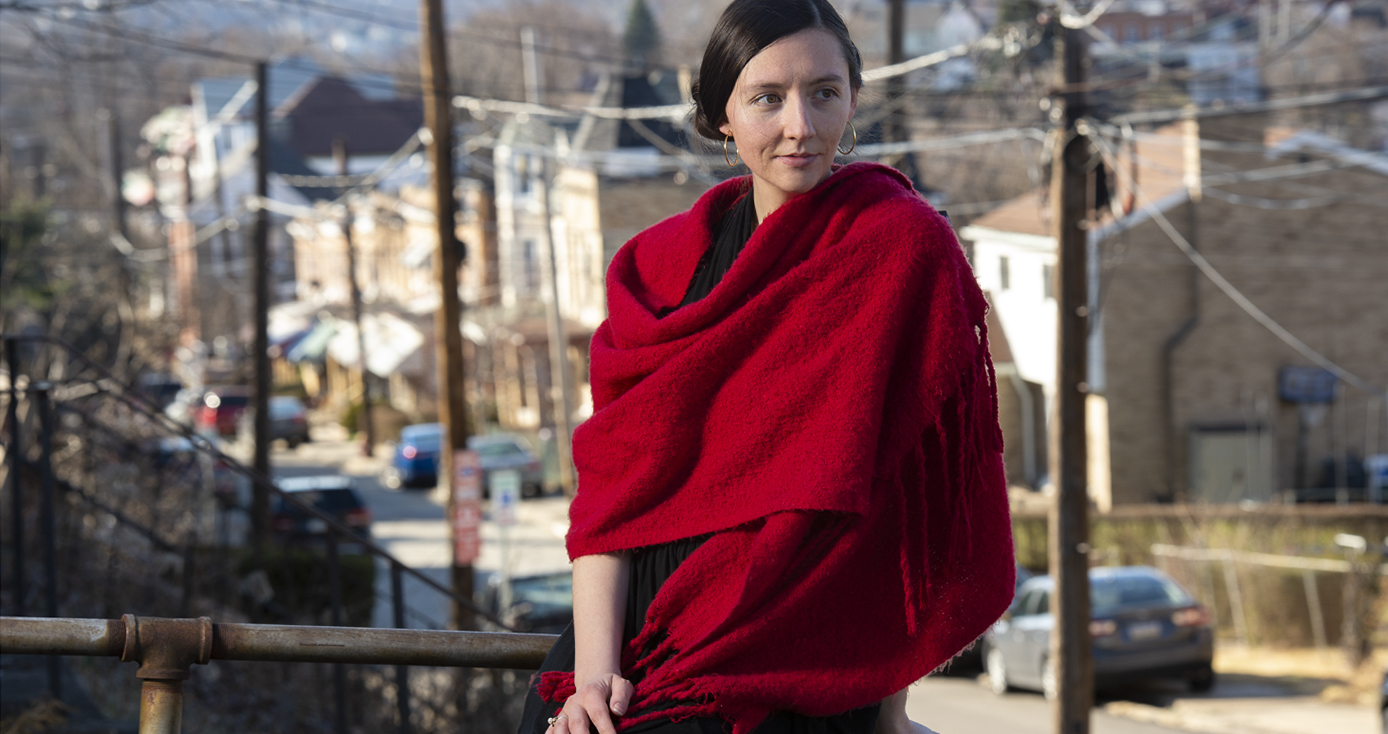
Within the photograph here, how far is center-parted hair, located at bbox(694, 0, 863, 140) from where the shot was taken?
1892 mm

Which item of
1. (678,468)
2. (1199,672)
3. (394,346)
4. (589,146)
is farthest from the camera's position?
(394,346)

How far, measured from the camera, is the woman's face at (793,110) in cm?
190

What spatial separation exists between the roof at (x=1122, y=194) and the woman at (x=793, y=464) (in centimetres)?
735

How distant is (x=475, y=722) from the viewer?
27.5 ft

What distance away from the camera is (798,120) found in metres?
1.89

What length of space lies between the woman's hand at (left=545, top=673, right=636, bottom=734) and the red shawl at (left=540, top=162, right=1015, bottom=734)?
25mm

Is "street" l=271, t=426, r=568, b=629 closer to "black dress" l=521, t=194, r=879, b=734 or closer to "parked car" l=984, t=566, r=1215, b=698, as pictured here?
"parked car" l=984, t=566, r=1215, b=698

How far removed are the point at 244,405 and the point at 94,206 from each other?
A: 6.90m

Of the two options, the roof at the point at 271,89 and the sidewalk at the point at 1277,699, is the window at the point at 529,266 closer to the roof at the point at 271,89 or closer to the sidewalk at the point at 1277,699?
the sidewalk at the point at 1277,699

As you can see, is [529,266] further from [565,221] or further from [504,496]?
[504,496]

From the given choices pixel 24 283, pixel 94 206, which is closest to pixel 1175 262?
pixel 24 283

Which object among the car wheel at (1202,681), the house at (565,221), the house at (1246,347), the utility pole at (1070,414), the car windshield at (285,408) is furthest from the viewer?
the car windshield at (285,408)

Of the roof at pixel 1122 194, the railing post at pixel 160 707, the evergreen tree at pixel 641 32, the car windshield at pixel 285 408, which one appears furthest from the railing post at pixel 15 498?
the evergreen tree at pixel 641 32

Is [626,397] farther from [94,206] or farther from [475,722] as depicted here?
[94,206]
